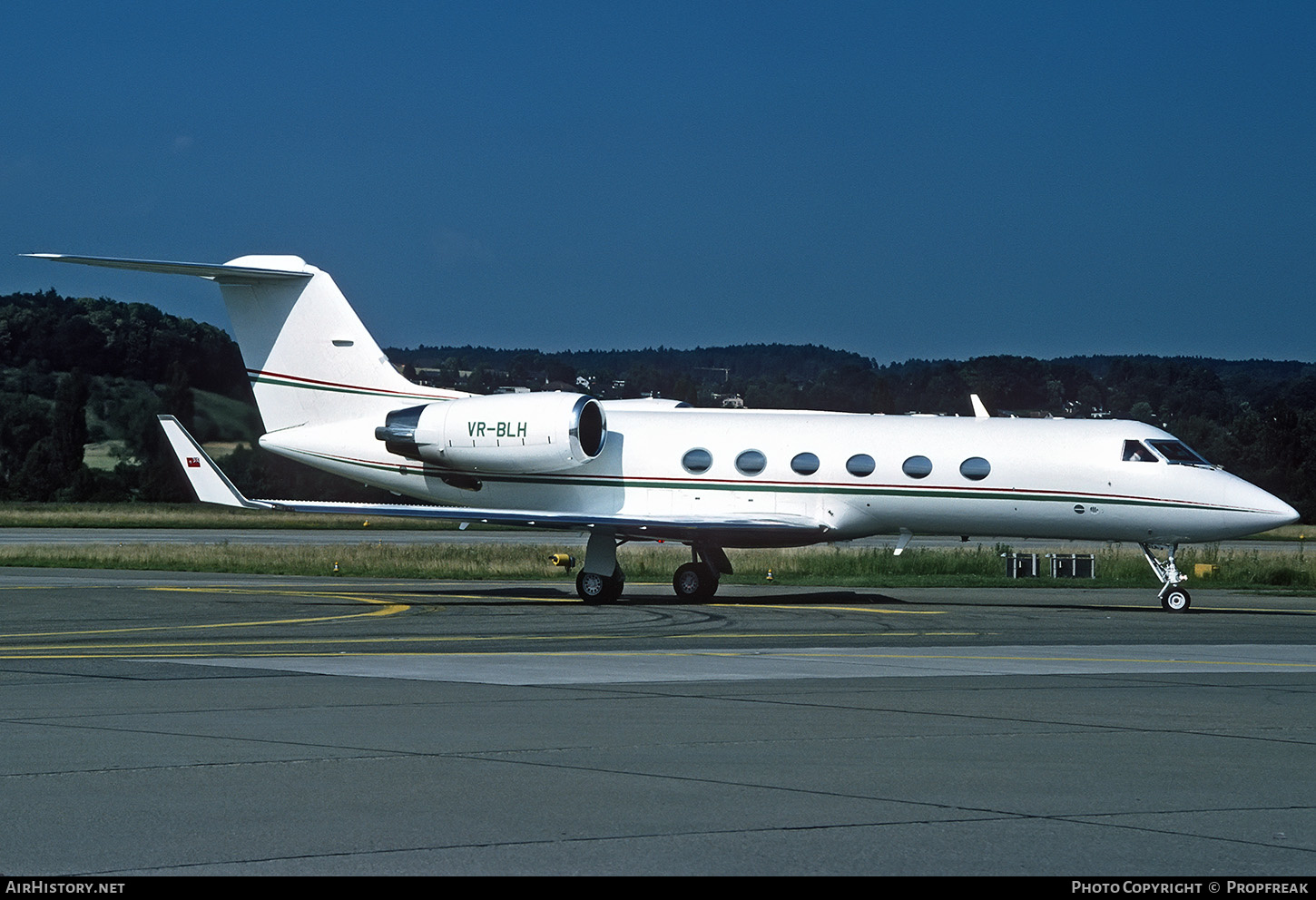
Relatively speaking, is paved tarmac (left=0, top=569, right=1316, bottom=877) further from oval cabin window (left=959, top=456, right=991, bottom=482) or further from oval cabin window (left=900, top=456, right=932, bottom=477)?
oval cabin window (left=900, top=456, right=932, bottom=477)

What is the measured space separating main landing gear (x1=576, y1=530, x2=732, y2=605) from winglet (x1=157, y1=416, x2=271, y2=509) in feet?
17.4

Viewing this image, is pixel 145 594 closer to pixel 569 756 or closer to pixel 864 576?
pixel 864 576

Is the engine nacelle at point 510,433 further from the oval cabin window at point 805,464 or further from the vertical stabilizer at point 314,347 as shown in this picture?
the oval cabin window at point 805,464

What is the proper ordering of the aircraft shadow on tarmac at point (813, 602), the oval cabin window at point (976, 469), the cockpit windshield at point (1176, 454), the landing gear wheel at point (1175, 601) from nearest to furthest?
the landing gear wheel at point (1175, 601), the cockpit windshield at point (1176, 454), the oval cabin window at point (976, 469), the aircraft shadow on tarmac at point (813, 602)

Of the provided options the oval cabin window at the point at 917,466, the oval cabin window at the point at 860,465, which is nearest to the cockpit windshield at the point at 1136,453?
the oval cabin window at the point at 917,466

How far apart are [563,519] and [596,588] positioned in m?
1.47

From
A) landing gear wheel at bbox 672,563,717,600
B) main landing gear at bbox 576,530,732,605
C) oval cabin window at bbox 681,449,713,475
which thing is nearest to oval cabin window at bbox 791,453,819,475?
oval cabin window at bbox 681,449,713,475

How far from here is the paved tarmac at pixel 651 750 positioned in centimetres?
674

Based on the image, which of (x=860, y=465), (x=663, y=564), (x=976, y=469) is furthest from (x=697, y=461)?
(x=663, y=564)

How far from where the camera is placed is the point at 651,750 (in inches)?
372

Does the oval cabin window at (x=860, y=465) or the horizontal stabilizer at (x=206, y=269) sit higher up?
the horizontal stabilizer at (x=206, y=269)

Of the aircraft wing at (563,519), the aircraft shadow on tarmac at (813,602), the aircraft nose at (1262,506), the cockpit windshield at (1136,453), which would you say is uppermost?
the cockpit windshield at (1136,453)

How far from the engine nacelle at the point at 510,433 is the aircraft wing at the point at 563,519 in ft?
3.94

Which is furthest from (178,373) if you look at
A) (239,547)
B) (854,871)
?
(854,871)
